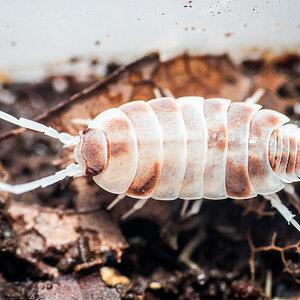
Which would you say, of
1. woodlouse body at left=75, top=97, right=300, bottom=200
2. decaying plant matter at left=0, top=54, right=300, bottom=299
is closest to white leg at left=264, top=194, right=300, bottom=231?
decaying plant matter at left=0, top=54, right=300, bottom=299

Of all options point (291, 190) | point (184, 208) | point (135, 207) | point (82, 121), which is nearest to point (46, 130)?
point (82, 121)

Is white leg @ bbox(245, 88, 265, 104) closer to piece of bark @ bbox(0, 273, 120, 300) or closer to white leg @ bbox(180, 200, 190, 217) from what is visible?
white leg @ bbox(180, 200, 190, 217)

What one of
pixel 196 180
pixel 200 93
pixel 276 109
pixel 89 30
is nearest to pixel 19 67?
pixel 89 30

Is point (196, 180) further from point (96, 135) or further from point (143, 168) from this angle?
point (96, 135)

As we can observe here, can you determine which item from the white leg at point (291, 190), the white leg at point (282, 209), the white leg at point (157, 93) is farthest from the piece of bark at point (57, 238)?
the white leg at point (291, 190)

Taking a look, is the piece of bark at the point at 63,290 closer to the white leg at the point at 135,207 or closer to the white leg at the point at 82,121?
the white leg at the point at 135,207

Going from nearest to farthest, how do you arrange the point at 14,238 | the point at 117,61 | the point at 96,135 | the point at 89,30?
the point at 96,135 → the point at 14,238 → the point at 89,30 → the point at 117,61
